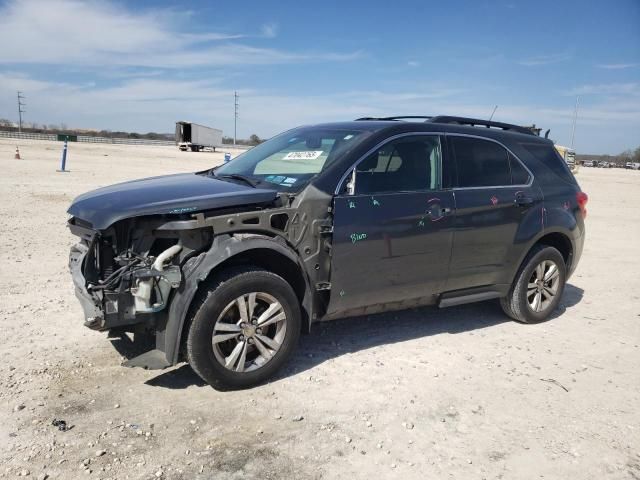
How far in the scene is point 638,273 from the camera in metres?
8.08

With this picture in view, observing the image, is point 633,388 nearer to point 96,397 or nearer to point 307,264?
point 307,264

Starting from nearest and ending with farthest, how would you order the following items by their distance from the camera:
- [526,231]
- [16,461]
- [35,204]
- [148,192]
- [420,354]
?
[16,461] → [148,192] → [420,354] → [526,231] → [35,204]

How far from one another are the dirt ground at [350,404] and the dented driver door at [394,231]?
59cm

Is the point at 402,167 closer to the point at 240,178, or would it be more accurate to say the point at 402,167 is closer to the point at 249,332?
the point at 240,178

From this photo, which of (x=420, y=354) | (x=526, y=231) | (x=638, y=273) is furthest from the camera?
(x=638, y=273)

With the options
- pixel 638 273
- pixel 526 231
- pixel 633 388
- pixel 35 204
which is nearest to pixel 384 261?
pixel 526 231

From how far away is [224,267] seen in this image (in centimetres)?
371

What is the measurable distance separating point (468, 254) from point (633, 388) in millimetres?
1669

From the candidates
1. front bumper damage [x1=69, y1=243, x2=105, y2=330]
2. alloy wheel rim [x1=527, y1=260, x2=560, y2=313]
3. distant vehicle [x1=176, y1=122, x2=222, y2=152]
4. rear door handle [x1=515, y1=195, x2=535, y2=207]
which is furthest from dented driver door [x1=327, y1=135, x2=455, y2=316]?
distant vehicle [x1=176, y1=122, x2=222, y2=152]

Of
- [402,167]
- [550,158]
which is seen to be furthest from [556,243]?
[402,167]

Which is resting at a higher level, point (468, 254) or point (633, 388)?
point (468, 254)

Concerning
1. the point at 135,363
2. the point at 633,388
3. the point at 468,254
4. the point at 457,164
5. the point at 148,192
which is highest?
the point at 457,164

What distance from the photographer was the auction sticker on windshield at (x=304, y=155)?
4392 millimetres

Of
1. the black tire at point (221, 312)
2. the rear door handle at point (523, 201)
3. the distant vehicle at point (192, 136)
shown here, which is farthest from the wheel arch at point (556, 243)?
the distant vehicle at point (192, 136)
